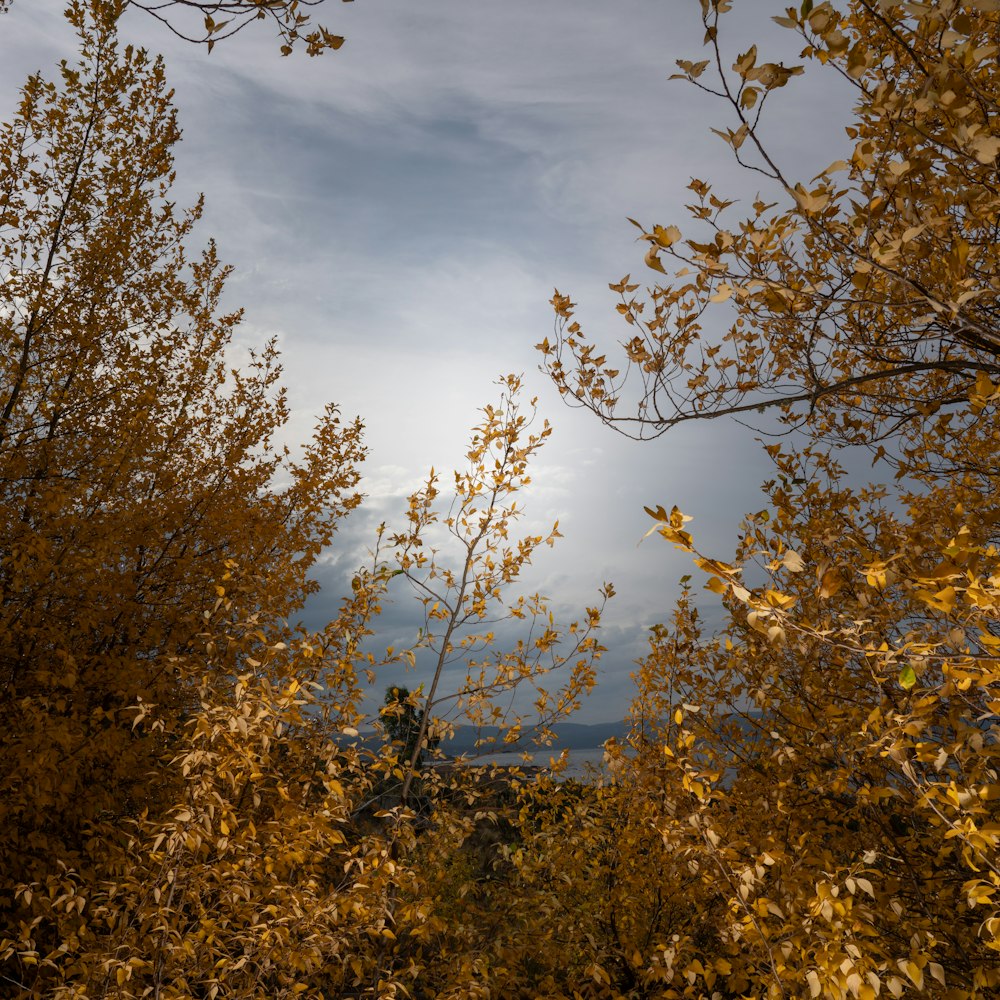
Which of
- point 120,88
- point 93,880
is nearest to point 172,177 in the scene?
point 120,88

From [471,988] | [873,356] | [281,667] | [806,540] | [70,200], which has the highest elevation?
[70,200]

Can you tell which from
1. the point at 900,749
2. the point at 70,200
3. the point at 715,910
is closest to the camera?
the point at 900,749

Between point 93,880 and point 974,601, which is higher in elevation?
point 974,601

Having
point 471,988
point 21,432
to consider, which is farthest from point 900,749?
point 21,432

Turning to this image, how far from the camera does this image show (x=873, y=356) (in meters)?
3.68

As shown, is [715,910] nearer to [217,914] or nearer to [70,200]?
[217,914]

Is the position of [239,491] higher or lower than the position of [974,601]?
higher

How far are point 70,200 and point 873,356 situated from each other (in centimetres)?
708

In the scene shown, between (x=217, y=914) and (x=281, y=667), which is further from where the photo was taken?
(x=281, y=667)

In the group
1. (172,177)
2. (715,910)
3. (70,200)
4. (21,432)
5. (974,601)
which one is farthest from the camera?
(172,177)

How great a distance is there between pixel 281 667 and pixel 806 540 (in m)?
3.87

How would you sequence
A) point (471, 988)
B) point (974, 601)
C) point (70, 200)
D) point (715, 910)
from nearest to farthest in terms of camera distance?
1. point (974, 601)
2. point (471, 988)
3. point (715, 910)
4. point (70, 200)

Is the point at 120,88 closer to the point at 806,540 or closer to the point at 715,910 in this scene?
the point at 806,540

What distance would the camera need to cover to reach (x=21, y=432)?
19.8ft
